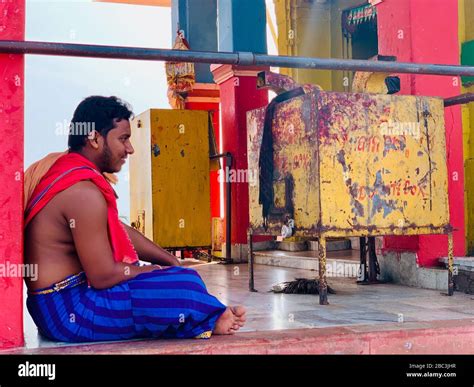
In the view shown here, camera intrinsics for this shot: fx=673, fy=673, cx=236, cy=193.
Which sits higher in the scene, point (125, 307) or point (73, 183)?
point (73, 183)

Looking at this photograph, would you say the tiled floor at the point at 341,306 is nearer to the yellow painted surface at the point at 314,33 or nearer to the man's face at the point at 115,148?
the man's face at the point at 115,148

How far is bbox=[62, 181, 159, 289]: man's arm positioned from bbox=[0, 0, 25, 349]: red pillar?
227 millimetres

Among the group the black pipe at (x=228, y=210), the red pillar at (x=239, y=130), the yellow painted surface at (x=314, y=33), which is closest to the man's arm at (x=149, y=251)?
the black pipe at (x=228, y=210)

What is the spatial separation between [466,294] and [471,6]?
344 centimetres

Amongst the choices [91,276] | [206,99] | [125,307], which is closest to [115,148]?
[91,276]

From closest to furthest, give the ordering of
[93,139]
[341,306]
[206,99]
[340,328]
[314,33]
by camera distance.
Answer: [93,139], [340,328], [341,306], [314,33], [206,99]

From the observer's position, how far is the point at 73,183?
9.84 feet

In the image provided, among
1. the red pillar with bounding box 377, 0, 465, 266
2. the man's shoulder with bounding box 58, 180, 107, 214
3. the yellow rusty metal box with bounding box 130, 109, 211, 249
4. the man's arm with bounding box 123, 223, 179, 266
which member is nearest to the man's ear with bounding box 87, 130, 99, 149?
the man's shoulder with bounding box 58, 180, 107, 214

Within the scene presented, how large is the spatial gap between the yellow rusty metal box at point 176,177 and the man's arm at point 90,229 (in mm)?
5292

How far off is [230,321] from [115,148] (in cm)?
99

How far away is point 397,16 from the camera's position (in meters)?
5.71

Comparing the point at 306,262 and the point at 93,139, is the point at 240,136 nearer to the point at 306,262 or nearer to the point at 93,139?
the point at 306,262

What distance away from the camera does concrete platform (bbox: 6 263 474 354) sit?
3041 millimetres

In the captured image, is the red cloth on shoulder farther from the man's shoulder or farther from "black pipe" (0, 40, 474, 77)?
"black pipe" (0, 40, 474, 77)
